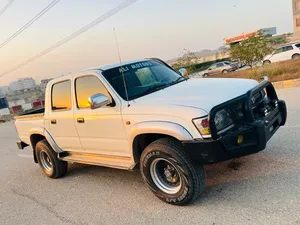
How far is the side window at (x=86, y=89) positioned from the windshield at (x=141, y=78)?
7.0 inches

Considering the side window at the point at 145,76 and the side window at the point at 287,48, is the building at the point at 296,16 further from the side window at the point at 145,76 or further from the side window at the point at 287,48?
the side window at the point at 145,76

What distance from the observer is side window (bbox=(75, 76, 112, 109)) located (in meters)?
4.57

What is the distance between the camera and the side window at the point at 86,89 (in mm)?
4570

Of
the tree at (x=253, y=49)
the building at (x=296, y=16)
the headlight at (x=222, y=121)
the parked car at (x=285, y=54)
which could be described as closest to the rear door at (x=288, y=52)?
the parked car at (x=285, y=54)

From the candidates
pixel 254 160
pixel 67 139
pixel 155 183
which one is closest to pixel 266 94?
pixel 254 160

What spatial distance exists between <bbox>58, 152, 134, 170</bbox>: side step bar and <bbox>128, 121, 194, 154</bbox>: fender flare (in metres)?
0.53

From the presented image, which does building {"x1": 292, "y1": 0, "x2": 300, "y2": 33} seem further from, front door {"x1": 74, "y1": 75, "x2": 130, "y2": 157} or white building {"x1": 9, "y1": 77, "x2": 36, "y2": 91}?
front door {"x1": 74, "y1": 75, "x2": 130, "y2": 157}

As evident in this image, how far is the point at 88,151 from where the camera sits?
4.97 metres

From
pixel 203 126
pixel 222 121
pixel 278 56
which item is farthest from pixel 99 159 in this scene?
pixel 278 56

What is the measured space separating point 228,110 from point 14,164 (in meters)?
6.29

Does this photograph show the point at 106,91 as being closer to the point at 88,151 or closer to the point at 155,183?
the point at 88,151

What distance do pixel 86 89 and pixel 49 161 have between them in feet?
7.09

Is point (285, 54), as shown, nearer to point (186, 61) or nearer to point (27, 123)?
point (186, 61)

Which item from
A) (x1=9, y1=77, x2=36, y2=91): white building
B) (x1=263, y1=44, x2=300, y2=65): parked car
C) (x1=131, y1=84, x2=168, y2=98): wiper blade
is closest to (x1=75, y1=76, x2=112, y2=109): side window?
(x1=131, y1=84, x2=168, y2=98): wiper blade
